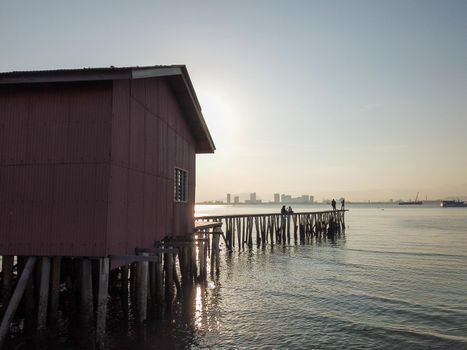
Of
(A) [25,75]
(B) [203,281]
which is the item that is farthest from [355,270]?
(A) [25,75]

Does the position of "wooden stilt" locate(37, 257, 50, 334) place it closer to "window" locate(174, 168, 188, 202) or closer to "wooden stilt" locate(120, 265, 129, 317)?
"wooden stilt" locate(120, 265, 129, 317)

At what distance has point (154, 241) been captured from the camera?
12602 millimetres

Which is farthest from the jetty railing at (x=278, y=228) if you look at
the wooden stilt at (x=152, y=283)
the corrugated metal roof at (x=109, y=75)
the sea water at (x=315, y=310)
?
the corrugated metal roof at (x=109, y=75)

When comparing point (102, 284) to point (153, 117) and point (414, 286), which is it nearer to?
point (153, 117)

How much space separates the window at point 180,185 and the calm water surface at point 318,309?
3.97m

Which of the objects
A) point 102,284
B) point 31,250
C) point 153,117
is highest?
point 153,117

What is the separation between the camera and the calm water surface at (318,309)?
10.9m

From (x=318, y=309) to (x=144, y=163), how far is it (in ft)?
27.5

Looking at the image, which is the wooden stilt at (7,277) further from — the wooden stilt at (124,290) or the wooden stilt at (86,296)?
the wooden stilt at (124,290)

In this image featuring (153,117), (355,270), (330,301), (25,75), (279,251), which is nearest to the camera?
(25,75)

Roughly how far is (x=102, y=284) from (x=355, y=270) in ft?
58.1

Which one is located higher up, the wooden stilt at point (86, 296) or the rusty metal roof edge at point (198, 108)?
the rusty metal roof edge at point (198, 108)

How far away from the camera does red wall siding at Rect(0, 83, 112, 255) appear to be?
905 cm

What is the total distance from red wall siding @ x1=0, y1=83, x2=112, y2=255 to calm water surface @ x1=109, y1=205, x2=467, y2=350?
3.37m
